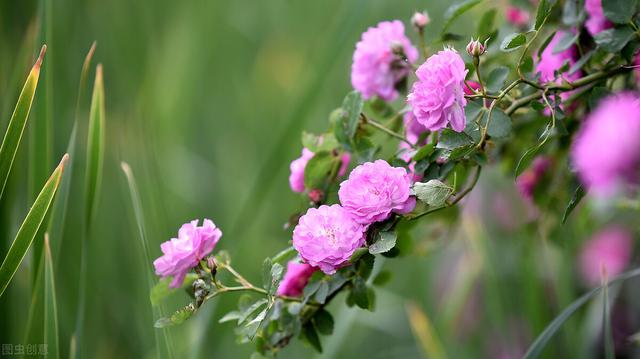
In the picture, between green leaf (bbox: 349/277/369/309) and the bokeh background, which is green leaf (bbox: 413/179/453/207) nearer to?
green leaf (bbox: 349/277/369/309)

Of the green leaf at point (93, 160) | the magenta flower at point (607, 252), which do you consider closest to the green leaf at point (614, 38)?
the green leaf at point (93, 160)

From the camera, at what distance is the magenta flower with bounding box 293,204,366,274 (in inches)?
21.7

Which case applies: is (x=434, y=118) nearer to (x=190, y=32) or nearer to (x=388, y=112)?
(x=388, y=112)

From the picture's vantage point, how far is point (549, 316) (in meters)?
1.21

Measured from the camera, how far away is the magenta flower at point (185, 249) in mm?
591

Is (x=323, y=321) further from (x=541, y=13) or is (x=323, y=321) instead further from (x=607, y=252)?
(x=607, y=252)

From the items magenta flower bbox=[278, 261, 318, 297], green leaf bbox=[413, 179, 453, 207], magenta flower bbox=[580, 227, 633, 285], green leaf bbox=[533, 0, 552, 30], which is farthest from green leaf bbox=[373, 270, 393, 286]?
magenta flower bbox=[580, 227, 633, 285]

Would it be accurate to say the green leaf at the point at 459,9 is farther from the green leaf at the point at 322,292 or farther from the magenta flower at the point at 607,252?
the magenta flower at the point at 607,252

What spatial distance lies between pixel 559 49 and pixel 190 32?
1119 millimetres

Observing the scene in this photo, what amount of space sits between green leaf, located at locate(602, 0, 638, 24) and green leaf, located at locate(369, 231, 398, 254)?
27 centimetres

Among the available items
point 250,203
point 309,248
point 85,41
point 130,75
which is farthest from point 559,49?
point 85,41

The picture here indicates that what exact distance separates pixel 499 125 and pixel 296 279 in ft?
0.79

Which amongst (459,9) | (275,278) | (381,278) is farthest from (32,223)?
(459,9)

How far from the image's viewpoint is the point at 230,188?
148 centimetres
